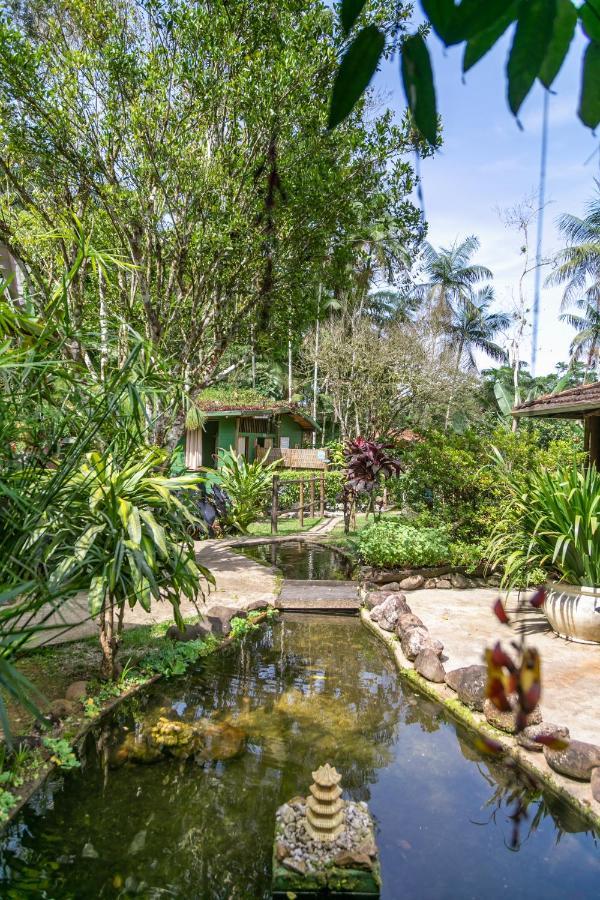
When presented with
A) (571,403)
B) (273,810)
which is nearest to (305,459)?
Answer: (571,403)

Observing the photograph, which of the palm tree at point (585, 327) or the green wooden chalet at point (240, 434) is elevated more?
the palm tree at point (585, 327)

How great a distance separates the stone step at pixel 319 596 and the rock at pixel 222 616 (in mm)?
798

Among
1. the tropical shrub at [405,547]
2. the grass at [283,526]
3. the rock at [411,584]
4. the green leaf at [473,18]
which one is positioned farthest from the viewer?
the grass at [283,526]

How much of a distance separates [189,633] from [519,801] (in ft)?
12.1

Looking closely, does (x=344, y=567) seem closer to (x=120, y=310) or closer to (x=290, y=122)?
(x=120, y=310)

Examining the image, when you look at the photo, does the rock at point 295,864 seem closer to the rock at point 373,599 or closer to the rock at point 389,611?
the rock at point 389,611

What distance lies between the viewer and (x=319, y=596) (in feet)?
25.0

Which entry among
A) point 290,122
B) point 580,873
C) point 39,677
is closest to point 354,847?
point 580,873

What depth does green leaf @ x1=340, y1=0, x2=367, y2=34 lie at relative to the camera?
0.64 metres

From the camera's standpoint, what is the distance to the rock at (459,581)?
8.30m

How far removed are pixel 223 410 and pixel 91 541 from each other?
1509cm

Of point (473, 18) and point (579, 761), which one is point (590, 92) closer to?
point (473, 18)

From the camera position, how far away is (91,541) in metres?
3.62

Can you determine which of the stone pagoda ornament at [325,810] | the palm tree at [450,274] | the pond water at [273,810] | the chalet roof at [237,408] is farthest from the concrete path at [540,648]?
the palm tree at [450,274]
